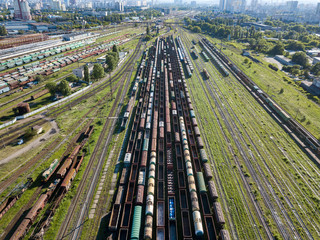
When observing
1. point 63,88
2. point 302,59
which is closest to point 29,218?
point 63,88

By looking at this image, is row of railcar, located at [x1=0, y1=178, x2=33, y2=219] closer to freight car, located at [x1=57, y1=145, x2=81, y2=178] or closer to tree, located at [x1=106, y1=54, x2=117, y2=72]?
freight car, located at [x1=57, y1=145, x2=81, y2=178]

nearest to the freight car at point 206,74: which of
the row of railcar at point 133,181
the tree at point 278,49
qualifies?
the row of railcar at point 133,181

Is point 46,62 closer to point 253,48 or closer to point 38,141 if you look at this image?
point 38,141

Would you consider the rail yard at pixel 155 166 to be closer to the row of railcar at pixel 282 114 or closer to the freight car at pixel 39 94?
the row of railcar at pixel 282 114

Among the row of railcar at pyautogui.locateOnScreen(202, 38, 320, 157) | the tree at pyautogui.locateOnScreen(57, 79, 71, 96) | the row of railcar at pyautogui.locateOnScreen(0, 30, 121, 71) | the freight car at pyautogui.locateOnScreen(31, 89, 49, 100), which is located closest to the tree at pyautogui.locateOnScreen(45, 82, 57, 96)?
the tree at pyautogui.locateOnScreen(57, 79, 71, 96)

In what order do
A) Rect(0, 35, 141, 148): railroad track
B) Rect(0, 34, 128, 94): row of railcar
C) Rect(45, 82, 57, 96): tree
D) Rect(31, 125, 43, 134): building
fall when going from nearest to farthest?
Rect(31, 125, 43, 134): building → Rect(0, 35, 141, 148): railroad track → Rect(45, 82, 57, 96): tree → Rect(0, 34, 128, 94): row of railcar

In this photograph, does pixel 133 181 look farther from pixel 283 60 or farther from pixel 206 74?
pixel 283 60
